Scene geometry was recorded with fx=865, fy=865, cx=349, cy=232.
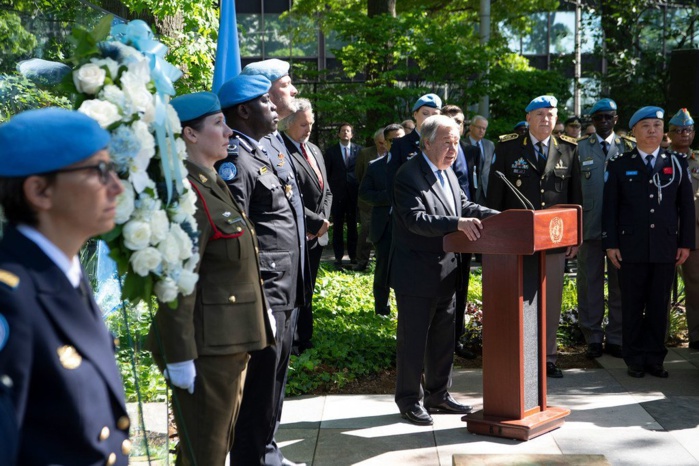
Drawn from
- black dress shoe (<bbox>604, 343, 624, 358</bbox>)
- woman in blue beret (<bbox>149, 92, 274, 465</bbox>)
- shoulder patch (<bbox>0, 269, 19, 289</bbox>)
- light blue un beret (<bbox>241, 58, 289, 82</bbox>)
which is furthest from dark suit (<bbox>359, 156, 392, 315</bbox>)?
shoulder patch (<bbox>0, 269, 19, 289</bbox>)

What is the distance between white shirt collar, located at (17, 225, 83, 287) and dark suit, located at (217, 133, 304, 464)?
2189mm

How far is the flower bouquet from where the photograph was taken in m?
2.76

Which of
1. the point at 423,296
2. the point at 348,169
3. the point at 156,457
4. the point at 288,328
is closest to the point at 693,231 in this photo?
the point at 423,296

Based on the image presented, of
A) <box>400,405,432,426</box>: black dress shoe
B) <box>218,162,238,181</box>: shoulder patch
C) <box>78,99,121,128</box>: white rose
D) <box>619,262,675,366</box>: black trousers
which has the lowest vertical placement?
<box>400,405,432,426</box>: black dress shoe

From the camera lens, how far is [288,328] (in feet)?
15.6

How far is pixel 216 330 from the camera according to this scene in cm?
362

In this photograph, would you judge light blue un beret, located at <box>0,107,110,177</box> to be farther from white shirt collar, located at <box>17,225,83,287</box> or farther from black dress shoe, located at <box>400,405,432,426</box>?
black dress shoe, located at <box>400,405,432,426</box>

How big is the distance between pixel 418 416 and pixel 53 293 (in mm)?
4108

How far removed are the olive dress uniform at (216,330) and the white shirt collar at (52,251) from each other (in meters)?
1.32

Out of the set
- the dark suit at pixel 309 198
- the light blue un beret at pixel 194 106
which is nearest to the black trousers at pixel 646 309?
the dark suit at pixel 309 198

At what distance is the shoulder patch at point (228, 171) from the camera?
439 cm

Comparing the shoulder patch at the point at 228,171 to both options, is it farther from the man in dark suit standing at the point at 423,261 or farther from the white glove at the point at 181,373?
the man in dark suit standing at the point at 423,261

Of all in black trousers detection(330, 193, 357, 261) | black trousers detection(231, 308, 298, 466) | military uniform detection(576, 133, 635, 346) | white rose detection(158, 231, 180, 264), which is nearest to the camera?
white rose detection(158, 231, 180, 264)

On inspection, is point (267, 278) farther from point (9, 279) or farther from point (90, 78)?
point (9, 279)
